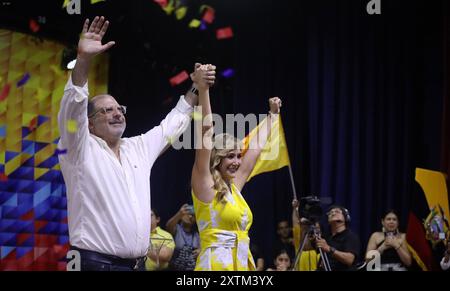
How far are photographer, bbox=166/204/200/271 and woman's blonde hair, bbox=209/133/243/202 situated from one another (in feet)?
6.28

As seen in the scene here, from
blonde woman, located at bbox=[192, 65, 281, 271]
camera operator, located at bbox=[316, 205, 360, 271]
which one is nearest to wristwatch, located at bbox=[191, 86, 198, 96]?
blonde woman, located at bbox=[192, 65, 281, 271]

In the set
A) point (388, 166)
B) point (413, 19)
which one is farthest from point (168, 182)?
point (413, 19)

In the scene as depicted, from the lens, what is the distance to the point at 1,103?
5895mm

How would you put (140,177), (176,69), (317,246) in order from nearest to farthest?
(140,177) → (317,246) → (176,69)

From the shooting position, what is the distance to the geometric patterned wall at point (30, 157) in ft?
19.5

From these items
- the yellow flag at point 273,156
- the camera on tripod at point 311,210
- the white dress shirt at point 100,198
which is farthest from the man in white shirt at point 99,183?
the camera on tripod at point 311,210

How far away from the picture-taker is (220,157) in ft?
12.4

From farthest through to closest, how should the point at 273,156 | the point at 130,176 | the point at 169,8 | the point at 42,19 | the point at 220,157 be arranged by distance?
the point at 169,8
the point at 42,19
the point at 273,156
the point at 220,157
the point at 130,176

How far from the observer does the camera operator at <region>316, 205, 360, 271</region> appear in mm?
5422

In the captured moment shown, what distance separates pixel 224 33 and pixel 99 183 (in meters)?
3.76

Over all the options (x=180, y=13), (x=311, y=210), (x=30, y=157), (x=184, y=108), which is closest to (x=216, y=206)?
(x=184, y=108)

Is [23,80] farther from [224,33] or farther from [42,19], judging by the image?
[224,33]
